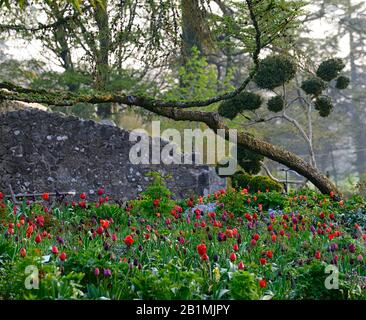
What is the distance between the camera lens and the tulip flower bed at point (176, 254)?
422 centimetres

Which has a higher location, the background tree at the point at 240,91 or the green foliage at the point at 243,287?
the background tree at the point at 240,91

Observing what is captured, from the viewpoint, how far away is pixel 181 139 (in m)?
22.3

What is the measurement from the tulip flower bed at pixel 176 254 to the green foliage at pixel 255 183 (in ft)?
13.1

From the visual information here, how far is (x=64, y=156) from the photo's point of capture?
1334 cm

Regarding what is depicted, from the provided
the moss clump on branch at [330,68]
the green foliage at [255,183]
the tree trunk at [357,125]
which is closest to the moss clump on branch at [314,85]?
the moss clump on branch at [330,68]

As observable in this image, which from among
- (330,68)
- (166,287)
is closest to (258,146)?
(330,68)

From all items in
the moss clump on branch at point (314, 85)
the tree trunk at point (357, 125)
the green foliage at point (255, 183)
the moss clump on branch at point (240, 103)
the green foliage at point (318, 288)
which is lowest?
the green foliage at point (318, 288)

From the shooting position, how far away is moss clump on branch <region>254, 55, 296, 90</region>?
48.3 ft

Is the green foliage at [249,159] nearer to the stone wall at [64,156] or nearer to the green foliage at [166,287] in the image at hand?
the stone wall at [64,156]

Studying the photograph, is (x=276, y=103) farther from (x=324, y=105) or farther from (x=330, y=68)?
(x=330, y=68)

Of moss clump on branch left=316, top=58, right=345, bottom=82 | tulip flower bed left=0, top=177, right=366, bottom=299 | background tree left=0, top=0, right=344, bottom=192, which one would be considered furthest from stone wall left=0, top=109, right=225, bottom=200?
moss clump on branch left=316, top=58, right=345, bottom=82

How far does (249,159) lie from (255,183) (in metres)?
1.33
